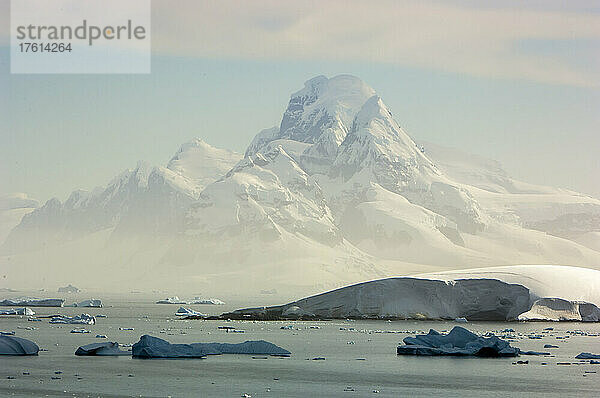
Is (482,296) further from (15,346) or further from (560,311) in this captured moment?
(15,346)

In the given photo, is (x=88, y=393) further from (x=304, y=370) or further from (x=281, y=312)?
(x=281, y=312)

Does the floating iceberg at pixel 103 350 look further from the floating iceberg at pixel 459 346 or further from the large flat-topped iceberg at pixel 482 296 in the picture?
the large flat-topped iceberg at pixel 482 296

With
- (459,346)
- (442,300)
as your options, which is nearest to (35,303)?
(442,300)

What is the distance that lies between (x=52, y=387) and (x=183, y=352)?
10076 mm

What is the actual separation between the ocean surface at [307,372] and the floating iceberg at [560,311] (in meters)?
12.6

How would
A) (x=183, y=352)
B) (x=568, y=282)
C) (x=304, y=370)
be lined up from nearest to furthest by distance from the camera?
(x=304, y=370) < (x=183, y=352) < (x=568, y=282)

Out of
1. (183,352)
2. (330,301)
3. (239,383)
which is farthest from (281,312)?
(239,383)

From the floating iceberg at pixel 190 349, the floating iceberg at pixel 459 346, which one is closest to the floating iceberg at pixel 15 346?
the floating iceberg at pixel 190 349

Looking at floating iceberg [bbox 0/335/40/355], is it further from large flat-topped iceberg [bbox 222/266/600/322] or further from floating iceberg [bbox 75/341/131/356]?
large flat-topped iceberg [bbox 222/266/600/322]

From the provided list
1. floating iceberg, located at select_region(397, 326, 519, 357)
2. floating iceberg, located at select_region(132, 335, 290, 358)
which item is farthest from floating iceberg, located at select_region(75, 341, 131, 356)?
floating iceberg, located at select_region(397, 326, 519, 357)

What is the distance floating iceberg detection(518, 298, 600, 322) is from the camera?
68.6 m

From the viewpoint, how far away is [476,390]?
34469 millimetres

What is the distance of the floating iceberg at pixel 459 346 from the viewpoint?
145 ft

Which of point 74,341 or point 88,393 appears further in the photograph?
point 74,341
